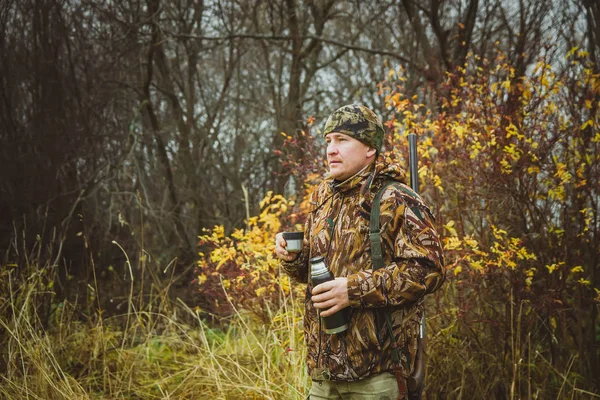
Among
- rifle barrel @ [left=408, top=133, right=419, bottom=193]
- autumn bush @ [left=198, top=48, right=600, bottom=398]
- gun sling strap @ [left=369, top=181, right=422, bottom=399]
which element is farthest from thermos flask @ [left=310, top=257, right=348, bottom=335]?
autumn bush @ [left=198, top=48, right=600, bottom=398]

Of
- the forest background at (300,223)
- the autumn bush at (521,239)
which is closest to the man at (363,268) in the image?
the forest background at (300,223)

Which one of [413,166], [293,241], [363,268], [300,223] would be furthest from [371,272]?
[300,223]

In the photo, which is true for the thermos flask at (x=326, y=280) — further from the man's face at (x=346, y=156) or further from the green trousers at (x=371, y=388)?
the man's face at (x=346, y=156)

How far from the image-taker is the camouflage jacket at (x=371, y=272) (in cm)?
221

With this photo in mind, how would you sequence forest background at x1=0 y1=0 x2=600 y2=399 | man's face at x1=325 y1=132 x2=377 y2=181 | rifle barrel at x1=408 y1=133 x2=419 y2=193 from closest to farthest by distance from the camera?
man's face at x1=325 y1=132 x2=377 y2=181 → rifle barrel at x1=408 y1=133 x2=419 y2=193 → forest background at x1=0 y1=0 x2=600 y2=399

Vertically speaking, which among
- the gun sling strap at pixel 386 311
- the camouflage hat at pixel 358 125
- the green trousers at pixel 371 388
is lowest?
the green trousers at pixel 371 388

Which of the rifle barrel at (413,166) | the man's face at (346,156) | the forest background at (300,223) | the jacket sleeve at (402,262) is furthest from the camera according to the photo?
the forest background at (300,223)

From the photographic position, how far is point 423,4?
813 cm

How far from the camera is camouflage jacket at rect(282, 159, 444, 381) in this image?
87.1 inches

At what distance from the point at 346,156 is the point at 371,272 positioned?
512mm

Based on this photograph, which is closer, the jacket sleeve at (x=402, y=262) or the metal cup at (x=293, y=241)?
the jacket sleeve at (x=402, y=262)

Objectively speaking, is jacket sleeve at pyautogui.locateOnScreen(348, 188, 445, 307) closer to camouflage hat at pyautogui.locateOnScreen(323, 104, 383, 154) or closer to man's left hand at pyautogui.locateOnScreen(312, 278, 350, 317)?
man's left hand at pyautogui.locateOnScreen(312, 278, 350, 317)

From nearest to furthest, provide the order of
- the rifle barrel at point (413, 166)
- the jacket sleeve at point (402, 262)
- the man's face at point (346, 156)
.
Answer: the jacket sleeve at point (402, 262) < the man's face at point (346, 156) < the rifle barrel at point (413, 166)

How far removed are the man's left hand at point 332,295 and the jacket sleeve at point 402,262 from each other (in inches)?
0.9
